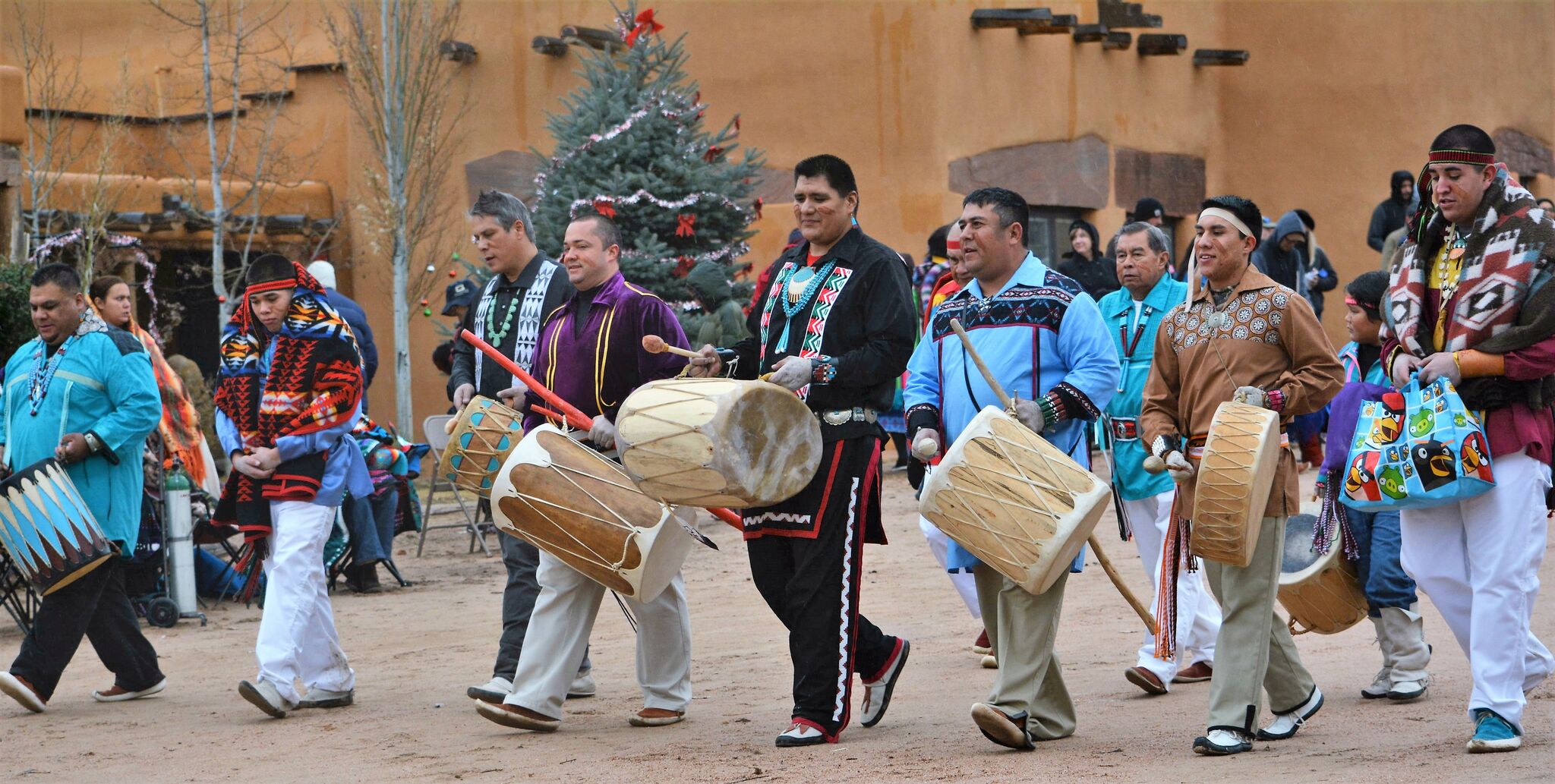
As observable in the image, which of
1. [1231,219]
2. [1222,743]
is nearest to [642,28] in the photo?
[1231,219]

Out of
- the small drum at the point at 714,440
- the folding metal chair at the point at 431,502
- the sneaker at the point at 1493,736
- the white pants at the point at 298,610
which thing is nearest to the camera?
the sneaker at the point at 1493,736

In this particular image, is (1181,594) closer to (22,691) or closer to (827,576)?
(827,576)

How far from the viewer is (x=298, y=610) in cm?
708

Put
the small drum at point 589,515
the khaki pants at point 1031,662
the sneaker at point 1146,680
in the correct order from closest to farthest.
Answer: the khaki pants at point 1031,662 → the small drum at point 589,515 → the sneaker at point 1146,680

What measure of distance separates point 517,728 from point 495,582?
16.3 ft

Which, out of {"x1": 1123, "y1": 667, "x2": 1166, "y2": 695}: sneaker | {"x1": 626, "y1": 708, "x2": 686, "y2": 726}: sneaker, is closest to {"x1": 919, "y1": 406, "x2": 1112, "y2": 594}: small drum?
{"x1": 1123, "y1": 667, "x2": 1166, "y2": 695}: sneaker

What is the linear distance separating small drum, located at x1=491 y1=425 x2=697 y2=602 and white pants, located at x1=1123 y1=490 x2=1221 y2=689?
207 centimetres

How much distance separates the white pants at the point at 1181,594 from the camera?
23.5ft

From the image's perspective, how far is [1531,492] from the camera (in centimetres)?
545

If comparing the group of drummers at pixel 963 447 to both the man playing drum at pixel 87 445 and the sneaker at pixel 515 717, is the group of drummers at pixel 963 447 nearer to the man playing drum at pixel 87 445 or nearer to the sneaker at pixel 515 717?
the sneaker at pixel 515 717

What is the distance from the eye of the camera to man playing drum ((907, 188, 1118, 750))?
5.86 meters

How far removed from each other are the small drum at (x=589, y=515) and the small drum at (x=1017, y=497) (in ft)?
3.50

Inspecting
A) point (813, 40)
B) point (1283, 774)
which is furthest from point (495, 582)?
point (813, 40)

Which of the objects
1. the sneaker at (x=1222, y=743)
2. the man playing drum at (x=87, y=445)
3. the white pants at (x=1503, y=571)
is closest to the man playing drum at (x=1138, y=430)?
the sneaker at (x=1222, y=743)
